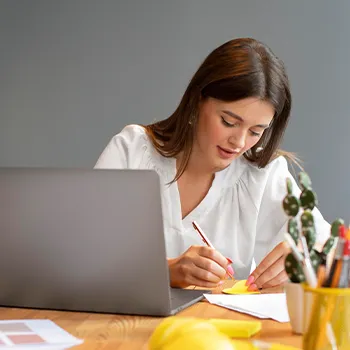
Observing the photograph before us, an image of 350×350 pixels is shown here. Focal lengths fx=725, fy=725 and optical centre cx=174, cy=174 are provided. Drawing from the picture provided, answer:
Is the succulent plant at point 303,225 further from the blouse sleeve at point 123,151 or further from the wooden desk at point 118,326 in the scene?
the blouse sleeve at point 123,151

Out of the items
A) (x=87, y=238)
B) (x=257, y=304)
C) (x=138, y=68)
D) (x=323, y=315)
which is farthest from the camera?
(x=138, y=68)

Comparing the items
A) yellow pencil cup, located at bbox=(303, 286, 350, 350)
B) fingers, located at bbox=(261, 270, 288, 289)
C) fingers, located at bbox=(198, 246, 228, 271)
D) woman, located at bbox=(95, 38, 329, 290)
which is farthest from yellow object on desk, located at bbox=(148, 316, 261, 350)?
woman, located at bbox=(95, 38, 329, 290)

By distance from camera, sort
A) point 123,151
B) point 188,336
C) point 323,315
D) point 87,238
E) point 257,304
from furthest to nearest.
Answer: point 123,151, point 257,304, point 87,238, point 323,315, point 188,336

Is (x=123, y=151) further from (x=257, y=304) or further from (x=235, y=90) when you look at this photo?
(x=257, y=304)

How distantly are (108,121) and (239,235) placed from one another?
1.57 meters

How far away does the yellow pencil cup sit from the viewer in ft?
3.46

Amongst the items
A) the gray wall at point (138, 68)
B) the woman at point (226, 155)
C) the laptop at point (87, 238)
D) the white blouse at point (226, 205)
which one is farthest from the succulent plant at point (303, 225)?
the gray wall at point (138, 68)

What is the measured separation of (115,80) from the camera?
147 inches

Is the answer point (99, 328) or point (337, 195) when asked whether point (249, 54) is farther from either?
point (337, 195)

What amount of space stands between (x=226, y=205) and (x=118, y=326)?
1.12 m

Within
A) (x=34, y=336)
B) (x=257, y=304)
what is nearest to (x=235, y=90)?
(x=257, y=304)

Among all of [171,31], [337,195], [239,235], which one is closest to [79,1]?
[171,31]

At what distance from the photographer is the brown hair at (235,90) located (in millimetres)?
2152

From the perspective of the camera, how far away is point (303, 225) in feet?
4.00
